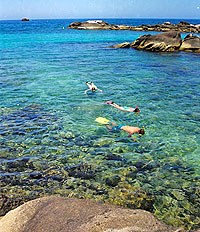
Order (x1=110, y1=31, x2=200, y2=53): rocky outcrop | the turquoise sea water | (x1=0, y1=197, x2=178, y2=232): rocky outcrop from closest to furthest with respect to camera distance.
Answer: (x1=0, y1=197, x2=178, y2=232): rocky outcrop, the turquoise sea water, (x1=110, y1=31, x2=200, y2=53): rocky outcrop

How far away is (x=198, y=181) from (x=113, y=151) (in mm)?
3298

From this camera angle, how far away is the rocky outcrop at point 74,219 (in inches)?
167

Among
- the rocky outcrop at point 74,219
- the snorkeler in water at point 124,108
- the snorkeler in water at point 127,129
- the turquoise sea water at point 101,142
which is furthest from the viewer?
the snorkeler in water at point 124,108

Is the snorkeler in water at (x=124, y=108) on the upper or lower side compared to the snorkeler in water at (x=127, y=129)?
upper

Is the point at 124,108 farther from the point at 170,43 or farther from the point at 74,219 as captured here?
the point at 170,43

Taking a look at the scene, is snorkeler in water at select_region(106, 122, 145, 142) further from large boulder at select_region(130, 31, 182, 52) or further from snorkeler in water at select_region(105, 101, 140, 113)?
large boulder at select_region(130, 31, 182, 52)

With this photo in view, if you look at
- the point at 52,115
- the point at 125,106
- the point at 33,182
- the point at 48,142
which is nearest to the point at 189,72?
the point at 125,106

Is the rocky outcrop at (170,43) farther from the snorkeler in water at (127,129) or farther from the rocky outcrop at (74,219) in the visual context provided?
the rocky outcrop at (74,219)

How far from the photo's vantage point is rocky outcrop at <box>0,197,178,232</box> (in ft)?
Result: 13.9

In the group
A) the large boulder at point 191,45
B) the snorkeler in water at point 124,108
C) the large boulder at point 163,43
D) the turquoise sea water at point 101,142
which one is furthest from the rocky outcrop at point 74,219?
the large boulder at point 191,45

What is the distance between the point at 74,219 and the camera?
180 inches

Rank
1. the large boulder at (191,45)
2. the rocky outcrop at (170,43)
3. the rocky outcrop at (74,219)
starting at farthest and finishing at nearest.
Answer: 1. the rocky outcrop at (170,43)
2. the large boulder at (191,45)
3. the rocky outcrop at (74,219)

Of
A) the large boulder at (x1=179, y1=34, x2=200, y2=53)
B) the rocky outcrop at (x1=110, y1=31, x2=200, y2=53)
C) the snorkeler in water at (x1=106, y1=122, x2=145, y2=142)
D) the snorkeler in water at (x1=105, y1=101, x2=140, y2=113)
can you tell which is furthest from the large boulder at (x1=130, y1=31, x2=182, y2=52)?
the snorkeler in water at (x1=106, y1=122, x2=145, y2=142)

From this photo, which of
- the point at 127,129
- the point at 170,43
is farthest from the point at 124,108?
the point at 170,43
